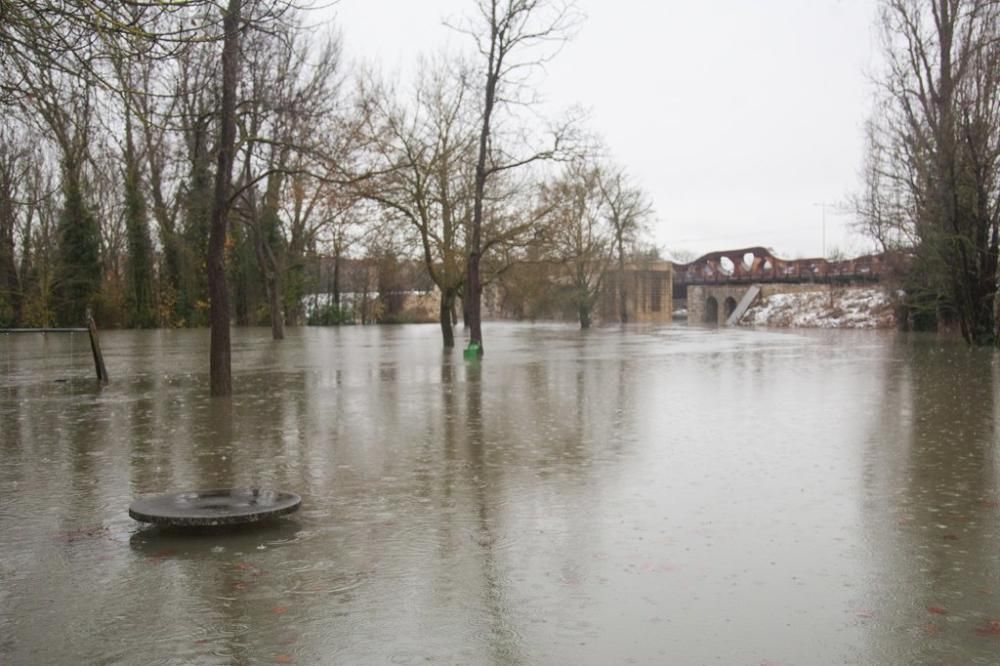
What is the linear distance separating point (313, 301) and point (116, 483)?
63283mm

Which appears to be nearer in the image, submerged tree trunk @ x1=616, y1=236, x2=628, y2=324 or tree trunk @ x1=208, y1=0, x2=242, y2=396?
tree trunk @ x1=208, y1=0, x2=242, y2=396

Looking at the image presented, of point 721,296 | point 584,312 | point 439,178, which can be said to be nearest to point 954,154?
point 439,178

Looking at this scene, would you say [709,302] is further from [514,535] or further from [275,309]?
[514,535]

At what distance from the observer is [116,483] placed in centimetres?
881

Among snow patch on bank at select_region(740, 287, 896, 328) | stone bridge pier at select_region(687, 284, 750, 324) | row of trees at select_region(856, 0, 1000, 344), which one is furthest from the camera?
stone bridge pier at select_region(687, 284, 750, 324)

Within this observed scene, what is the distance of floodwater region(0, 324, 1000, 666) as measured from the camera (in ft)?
15.5

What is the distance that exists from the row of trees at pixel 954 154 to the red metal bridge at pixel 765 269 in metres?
37.9

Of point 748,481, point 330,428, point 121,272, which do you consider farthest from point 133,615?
point 121,272

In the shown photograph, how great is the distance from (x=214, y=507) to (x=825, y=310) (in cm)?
7237

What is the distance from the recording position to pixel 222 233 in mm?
15867

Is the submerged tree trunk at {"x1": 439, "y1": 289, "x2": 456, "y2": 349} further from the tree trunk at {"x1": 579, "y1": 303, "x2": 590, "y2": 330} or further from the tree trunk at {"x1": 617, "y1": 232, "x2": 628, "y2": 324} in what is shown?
the tree trunk at {"x1": 617, "y1": 232, "x2": 628, "y2": 324}

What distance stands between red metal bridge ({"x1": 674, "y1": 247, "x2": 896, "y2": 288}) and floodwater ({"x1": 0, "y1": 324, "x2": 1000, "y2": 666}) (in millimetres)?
63624

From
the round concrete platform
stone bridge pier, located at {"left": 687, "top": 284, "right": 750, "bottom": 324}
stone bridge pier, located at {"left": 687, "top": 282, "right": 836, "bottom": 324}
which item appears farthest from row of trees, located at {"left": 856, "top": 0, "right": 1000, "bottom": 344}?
stone bridge pier, located at {"left": 687, "top": 284, "right": 750, "bottom": 324}

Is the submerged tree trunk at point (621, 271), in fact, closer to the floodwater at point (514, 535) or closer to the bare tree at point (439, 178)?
the bare tree at point (439, 178)
